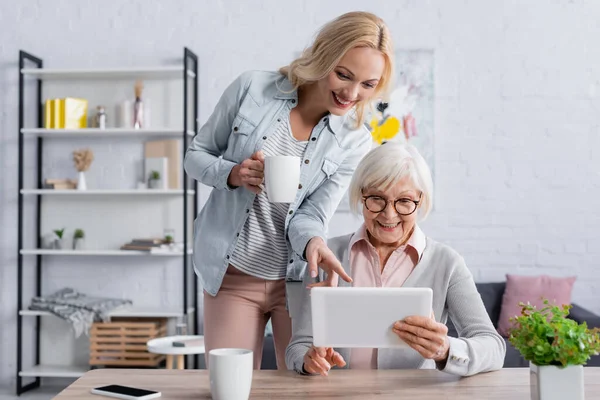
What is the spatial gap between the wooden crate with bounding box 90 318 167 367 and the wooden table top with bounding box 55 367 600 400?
249cm

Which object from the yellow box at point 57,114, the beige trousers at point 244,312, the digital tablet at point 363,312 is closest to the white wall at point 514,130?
the yellow box at point 57,114

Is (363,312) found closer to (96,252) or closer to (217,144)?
(217,144)

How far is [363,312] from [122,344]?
295cm

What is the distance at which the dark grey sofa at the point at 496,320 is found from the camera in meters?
3.31

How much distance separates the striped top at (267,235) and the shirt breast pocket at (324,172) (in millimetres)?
74

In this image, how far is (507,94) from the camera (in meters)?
4.12

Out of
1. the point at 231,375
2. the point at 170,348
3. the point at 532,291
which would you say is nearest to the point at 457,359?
the point at 231,375

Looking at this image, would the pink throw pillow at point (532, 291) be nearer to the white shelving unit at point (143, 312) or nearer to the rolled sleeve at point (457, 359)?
the white shelving unit at point (143, 312)

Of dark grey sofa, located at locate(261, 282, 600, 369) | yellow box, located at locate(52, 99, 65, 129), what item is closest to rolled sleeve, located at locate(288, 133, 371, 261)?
dark grey sofa, located at locate(261, 282, 600, 369)

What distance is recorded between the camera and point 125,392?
129cm

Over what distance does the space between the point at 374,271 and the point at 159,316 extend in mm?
2585

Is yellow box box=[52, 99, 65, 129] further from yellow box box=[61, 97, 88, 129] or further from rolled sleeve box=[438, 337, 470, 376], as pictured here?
rolled sleeve box=[438, 337, 470, 376]

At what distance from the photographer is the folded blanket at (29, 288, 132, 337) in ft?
12.9

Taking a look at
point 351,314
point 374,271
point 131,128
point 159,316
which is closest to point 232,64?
point 131,128
